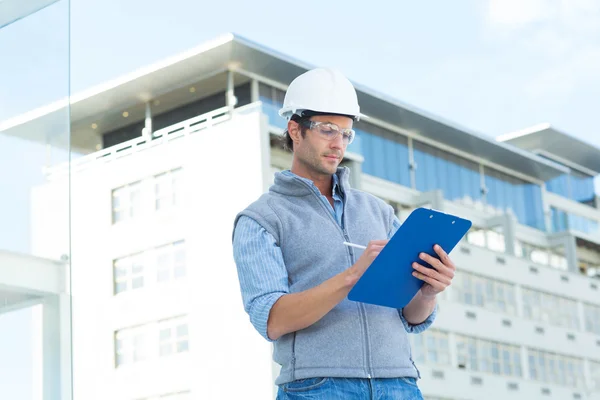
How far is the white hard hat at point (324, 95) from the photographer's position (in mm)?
3559

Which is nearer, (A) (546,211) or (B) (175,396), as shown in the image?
(B) (175,396)

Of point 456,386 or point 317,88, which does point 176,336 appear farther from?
point 317,88

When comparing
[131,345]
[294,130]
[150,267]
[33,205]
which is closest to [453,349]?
[150,267]

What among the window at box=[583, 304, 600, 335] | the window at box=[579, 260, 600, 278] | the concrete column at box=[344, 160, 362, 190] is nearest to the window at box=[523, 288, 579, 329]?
the window at box=[583, 304, 600, 335]

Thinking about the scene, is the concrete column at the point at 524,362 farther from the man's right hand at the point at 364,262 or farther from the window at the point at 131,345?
the man's right hand at the point at 364,262

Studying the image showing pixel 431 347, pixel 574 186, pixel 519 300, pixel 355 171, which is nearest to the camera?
pixel 355 171

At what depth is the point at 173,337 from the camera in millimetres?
38688

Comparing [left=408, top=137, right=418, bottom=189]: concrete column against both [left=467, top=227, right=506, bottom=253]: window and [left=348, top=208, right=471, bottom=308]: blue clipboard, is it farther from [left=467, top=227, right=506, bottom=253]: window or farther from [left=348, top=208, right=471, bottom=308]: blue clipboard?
[left=348, top=208, right=471, bottom=308]: blue clipboard

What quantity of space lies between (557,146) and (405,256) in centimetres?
5592

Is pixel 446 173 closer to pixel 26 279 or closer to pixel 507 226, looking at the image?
pixel 507 226

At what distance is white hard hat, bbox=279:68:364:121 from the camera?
11.7ft

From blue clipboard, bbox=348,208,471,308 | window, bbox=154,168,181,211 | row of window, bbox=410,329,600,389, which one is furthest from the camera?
row of window, bbox=410,329,600,389

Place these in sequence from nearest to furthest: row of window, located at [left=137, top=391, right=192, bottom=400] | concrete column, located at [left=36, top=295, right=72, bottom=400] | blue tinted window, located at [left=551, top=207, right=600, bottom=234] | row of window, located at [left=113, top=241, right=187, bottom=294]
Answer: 1. concrete column, located at [left=36, top=295, right=72, bottom=400]
2. row of window, located at [left=137, top=391, right=192, bottom=400]
3. row of window, located at [left=113, top=241, right=187, bottom=294]
4. blue tinted window, located at [left=551, top=207, right=600, bottom=234]

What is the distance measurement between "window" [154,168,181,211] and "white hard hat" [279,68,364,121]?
3670 cm
